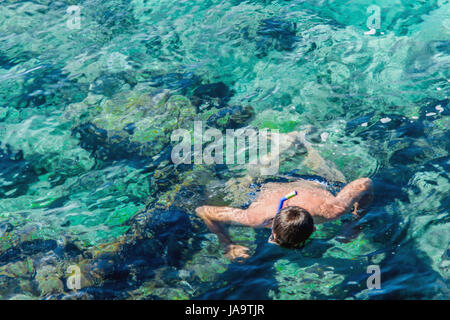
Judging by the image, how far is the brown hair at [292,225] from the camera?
11.9 feet

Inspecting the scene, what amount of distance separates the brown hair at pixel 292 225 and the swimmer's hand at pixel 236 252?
47 cm

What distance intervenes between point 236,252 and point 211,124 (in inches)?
89.4

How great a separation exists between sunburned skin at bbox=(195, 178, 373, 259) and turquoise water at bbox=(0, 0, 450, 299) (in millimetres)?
127

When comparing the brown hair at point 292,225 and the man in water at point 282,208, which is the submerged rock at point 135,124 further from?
the brown hair at point 292,225

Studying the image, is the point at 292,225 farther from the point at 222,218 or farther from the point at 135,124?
the point at 135,124

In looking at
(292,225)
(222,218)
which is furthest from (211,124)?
(292,225)

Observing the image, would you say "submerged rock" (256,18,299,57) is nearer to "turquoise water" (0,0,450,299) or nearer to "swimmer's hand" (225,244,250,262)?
"turquoise water" (0,0,450,299)

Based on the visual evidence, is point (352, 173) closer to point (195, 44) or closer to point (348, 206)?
point (348, 206)

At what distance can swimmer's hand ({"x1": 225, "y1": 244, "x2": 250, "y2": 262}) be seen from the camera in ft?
13.2

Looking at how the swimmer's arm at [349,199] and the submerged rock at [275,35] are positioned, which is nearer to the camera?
the swimmer's arm at [349,199]

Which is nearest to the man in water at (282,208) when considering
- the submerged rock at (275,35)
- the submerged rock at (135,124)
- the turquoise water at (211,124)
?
the turquoise water at (211,124)

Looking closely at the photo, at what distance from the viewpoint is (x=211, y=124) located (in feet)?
18.9

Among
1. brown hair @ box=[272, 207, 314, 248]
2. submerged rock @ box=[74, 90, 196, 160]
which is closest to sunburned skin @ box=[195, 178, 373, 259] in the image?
brown hair @ box=[272, 207, 314, 248]

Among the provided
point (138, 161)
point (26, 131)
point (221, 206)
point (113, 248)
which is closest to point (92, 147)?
point (138, 161)
